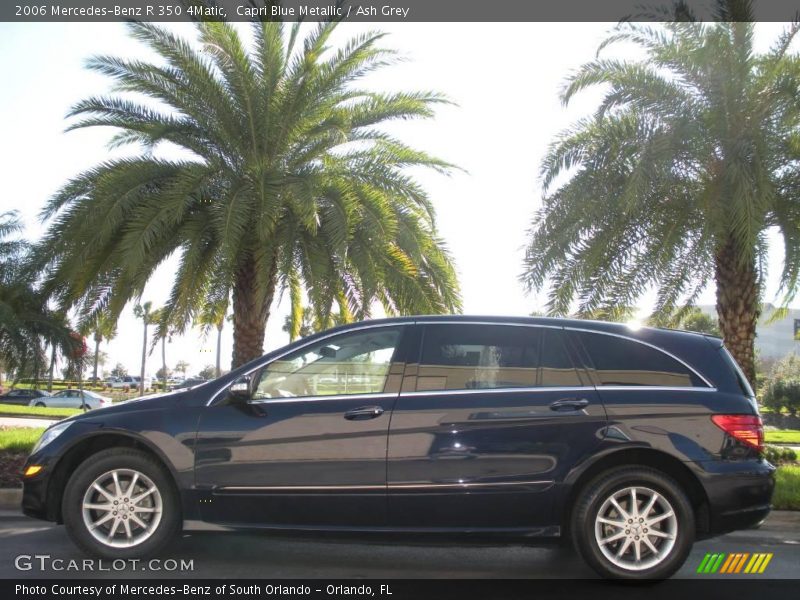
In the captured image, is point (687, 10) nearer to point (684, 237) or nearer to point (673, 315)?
point (684, 237)

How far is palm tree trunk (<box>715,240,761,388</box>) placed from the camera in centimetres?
1265

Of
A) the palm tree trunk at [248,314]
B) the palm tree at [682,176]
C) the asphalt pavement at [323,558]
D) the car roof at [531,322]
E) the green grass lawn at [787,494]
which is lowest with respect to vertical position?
the asphalt pavement at [323,558]

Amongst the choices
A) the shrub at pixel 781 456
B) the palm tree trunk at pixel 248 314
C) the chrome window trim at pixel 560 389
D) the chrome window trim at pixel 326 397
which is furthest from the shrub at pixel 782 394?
the chrome window trim at pixel 326 397

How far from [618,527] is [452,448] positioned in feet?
3.81

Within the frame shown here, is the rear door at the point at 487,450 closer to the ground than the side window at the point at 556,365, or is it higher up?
closer to the ground

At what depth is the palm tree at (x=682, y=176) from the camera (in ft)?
37.6

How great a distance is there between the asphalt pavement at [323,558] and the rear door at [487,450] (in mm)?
238

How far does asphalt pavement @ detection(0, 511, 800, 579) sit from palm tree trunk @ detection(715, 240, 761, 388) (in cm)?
653

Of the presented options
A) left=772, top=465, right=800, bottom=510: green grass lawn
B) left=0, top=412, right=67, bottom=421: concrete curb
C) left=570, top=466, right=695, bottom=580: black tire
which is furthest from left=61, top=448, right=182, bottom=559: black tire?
left=0, top=412, right=67, bottom=421: concrete curb

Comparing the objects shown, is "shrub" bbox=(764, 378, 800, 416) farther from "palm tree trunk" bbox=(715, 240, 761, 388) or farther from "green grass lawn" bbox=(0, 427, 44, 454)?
"green grass lawn" bbox=(0, 427, 44, 454)

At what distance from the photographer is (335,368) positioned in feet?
18.1

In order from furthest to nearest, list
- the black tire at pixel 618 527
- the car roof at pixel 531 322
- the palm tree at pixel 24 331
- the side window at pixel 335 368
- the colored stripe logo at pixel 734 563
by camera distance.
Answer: the palm tree at pixel 24 331, the colored stripe logo at pixel 734 563, the car roof at pixel 531 322, the side window at pixel 335 368, the black tire at pixel 618 527

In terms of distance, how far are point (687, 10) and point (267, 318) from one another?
25.8 ft

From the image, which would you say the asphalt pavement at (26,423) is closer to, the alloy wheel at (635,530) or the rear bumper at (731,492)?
the alloy wheel at (635,530)
